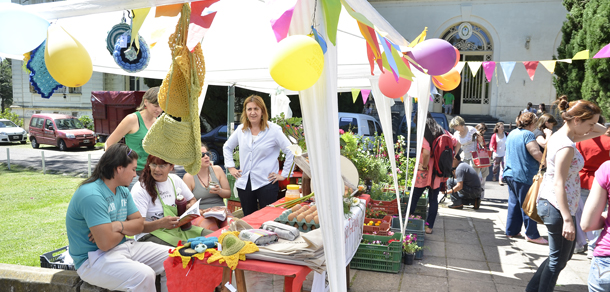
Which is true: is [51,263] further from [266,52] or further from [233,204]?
[266,52]

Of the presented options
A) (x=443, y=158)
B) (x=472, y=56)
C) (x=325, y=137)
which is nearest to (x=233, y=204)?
(x=443, y=158)

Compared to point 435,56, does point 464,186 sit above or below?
below

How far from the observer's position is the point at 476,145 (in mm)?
7824

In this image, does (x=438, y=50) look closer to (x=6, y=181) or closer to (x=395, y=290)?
(x=395, y=290)

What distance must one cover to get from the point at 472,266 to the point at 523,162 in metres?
1.52

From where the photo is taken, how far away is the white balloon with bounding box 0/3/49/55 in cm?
164

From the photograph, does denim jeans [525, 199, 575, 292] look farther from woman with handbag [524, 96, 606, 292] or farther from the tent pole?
the tent pole

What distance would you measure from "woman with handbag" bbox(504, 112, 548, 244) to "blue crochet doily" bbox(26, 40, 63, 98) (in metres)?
5.01

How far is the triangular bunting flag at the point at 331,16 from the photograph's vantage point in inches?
70.6

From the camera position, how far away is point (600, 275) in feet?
7.01

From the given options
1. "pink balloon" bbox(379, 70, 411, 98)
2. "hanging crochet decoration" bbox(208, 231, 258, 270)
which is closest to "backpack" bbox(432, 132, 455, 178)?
"pink balloon" bbox(379, 70, 411, 98)

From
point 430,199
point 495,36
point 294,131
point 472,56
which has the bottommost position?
point 430,199

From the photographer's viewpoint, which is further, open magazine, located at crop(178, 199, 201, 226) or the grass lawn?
the grass lawn

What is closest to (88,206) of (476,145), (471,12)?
(476,145)
